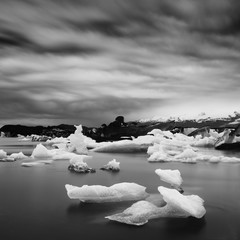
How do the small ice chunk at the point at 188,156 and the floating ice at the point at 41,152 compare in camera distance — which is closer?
the small ice chunk at the point at 188,156

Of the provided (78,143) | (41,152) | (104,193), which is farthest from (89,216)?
(78,143)

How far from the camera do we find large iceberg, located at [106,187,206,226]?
438 centimetres

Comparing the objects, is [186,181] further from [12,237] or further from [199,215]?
[12,237]

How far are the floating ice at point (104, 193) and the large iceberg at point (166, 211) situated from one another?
83 centimetres

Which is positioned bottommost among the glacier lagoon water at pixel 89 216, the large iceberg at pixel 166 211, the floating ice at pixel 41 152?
the glacier lagoon water at pixel 89 216

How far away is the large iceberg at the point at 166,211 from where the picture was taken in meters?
4.38

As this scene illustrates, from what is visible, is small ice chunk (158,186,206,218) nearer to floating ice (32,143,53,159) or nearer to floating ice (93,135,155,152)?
floating ice (32,143,53,159)

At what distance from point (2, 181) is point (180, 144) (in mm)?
13297

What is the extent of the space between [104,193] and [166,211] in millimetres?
1191

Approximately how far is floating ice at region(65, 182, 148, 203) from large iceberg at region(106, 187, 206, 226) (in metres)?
0.83

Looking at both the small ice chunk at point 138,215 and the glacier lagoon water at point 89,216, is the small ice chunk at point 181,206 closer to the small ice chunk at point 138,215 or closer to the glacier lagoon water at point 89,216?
the glacier lagoon water at point 89,216

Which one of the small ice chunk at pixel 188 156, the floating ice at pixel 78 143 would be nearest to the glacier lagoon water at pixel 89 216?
the small ice chunk at pixel 188 156

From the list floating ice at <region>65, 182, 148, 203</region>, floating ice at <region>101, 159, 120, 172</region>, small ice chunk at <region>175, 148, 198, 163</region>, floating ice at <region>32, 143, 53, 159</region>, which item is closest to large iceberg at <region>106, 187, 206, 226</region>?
floating ice at <region>65, 182, 148, 203</region>

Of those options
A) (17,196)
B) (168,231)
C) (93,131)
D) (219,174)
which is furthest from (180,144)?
(93,131)
